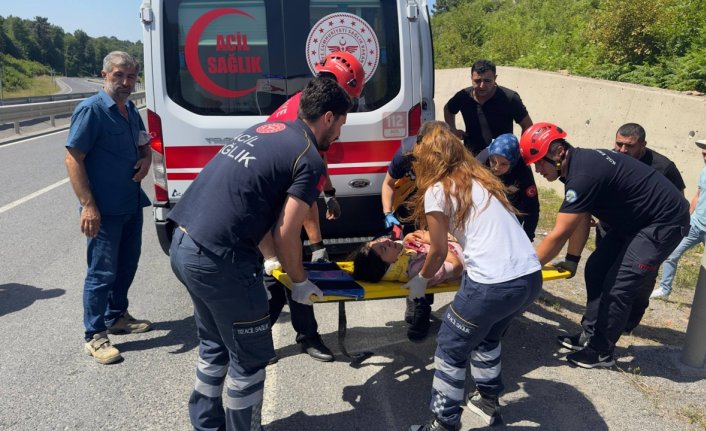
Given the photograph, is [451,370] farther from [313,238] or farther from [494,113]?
[494,113]

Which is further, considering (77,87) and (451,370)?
(77,87)

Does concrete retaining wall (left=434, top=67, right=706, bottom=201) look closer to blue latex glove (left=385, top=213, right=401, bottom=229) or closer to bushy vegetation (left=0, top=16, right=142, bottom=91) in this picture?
blue latex glove (left=385, top=213, right=401, bottom=229)

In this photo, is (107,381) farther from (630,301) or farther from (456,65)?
(456,65)

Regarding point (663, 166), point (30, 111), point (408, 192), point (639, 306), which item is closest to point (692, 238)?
point (663, 166)

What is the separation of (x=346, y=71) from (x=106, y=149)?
1729 mm

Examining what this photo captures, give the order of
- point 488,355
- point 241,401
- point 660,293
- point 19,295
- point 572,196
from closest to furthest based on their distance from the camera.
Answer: point 241,401
point 488,355
point 572,196
point 19,295
point 660,293

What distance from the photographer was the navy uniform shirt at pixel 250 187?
2.35m

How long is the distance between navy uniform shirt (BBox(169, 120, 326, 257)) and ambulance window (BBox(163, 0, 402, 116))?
1.93m

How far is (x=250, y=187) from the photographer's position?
234cm

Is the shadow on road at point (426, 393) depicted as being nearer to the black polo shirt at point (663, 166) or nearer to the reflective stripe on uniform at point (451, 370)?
the reflective stripe on uniform at point (451, 370)

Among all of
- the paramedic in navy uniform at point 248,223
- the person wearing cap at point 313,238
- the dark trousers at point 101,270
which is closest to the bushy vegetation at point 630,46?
the person wearing cap at point 313,238

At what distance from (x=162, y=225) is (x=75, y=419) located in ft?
5.49

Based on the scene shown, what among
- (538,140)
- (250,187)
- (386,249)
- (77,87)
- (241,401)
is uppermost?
(77,87)

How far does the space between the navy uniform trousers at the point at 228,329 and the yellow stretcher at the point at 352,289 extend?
671 mm
